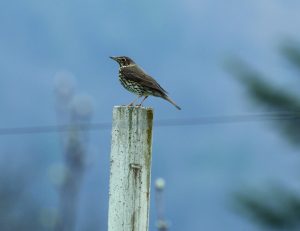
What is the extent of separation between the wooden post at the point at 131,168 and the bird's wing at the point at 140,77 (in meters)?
2.12

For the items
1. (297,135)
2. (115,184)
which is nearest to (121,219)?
(115,184)

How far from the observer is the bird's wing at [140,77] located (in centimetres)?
757

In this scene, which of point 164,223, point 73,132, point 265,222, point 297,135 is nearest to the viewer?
point 73,132

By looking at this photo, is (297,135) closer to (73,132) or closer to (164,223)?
(164,223)

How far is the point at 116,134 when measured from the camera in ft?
17.8

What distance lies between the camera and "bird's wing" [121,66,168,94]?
7.57 meters

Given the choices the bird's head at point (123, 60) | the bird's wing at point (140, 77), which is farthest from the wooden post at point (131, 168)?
the bird's head at point (123, 60)

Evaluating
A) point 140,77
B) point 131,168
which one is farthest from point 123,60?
point 131,168

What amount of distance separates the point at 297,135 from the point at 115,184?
13.4 meters

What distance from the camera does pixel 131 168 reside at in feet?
17.7

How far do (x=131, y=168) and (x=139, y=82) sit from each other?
2.45m

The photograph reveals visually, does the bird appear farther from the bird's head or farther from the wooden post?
the wooden post

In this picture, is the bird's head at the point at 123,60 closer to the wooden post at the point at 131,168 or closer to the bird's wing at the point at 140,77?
the bird's wing at the point at 140,77

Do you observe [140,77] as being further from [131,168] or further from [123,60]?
[131,168]
